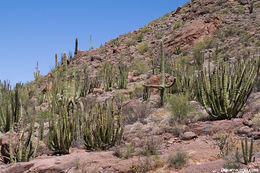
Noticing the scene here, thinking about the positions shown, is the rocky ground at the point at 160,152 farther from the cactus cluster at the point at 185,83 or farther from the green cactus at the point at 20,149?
the cactus cluster at the point at 185,83

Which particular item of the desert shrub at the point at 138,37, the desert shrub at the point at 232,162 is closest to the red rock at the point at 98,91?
the desert shrub at the point at 232,162

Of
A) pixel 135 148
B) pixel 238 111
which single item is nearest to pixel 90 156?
pixel 135 148

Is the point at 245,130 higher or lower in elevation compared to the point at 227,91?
lower

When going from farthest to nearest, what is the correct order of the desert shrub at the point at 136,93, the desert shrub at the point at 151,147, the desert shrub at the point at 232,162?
the desert shrub at the point at 136,93, the desert shrub at the point at 151,147, the desert shrub at the point at 232,162

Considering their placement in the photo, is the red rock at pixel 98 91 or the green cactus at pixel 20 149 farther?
the red rock at pixel 98 91

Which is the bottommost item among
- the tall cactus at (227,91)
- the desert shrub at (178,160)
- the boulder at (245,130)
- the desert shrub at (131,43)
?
the desert shrub at (178,160)

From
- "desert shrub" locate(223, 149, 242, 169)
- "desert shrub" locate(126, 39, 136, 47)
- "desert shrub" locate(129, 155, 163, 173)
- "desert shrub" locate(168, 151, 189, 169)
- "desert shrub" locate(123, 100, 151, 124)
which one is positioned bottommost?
"desert shrub" locate(129, 155, 163, 173)

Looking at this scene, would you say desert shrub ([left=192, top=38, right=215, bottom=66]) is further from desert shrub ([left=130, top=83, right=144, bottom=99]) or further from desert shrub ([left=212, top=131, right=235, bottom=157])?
desert shrub ([left=212, top=131, right=235, bottom=157])

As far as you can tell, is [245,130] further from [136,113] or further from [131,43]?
[131,43]

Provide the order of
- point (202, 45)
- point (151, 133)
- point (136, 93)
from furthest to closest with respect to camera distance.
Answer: point (202, 45) < point (136, 93) < point (151, 133)

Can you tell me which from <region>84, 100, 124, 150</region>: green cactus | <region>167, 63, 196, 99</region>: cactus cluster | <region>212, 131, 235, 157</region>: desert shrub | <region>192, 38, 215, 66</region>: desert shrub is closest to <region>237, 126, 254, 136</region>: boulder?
<region>212, 131, 235, 157</region>: desert shrub

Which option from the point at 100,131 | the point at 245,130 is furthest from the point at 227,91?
the point at 100,131

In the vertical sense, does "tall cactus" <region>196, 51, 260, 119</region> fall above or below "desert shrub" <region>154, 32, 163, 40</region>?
below

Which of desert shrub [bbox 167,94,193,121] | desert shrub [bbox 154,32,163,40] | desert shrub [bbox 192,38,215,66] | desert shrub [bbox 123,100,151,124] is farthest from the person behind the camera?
desert shrub [bbox 154,32,163,40]
